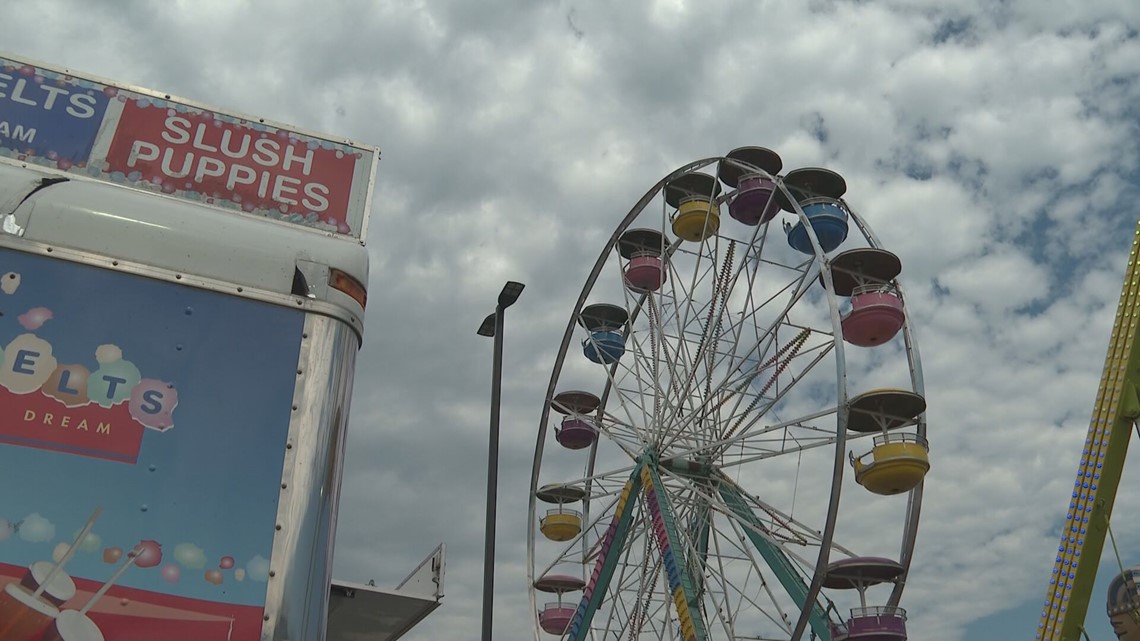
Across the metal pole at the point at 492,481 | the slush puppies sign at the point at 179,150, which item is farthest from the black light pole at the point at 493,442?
the slush puppies sign at the point at 179,150

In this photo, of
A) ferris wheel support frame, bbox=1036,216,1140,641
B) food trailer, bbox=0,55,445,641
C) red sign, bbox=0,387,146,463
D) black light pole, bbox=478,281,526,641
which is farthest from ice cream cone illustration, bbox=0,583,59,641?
ferris wheel support frame, bbox=1036,216,1140,641

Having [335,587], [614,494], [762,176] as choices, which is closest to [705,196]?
[762,176]

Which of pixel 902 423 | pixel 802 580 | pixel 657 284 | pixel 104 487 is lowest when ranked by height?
pixel 104 487

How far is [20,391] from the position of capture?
2.42 m

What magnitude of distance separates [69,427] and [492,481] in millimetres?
8388

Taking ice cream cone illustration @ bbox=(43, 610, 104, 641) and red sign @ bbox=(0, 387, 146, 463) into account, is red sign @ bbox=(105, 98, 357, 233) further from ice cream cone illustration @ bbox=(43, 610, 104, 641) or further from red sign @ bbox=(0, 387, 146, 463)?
ice cream cone illustration @ bbox=(43, 610, 104, 641)

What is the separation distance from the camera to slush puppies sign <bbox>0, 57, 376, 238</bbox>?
3.05 meters

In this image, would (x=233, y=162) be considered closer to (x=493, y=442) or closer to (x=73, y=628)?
(x=73, y=628)

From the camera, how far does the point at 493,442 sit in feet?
35.9

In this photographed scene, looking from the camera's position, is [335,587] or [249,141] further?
[335,587]

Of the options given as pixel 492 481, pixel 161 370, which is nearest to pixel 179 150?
pixel 161 370

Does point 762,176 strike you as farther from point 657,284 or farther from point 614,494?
point 614,494

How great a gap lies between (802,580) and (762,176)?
8360mm

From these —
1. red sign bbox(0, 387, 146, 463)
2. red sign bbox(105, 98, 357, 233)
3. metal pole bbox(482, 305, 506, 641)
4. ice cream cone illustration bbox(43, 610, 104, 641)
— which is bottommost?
ice cream cone illustration bbox(43, 610, 104, 641)
